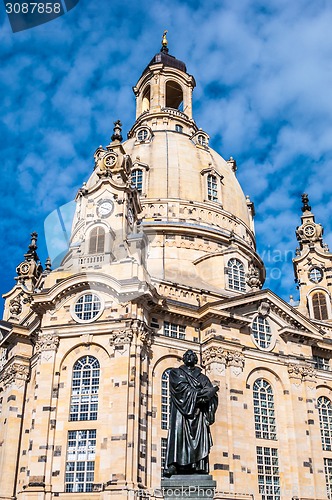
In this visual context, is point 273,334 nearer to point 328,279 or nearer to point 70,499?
point 328,279

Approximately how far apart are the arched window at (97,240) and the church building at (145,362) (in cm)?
10

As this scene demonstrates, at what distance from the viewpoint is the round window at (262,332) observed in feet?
131

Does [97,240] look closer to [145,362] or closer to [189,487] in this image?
[145,362]

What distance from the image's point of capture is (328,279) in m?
50.9

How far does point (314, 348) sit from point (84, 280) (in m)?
18.5

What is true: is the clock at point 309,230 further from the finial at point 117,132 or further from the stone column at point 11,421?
the stone column at point 11,421

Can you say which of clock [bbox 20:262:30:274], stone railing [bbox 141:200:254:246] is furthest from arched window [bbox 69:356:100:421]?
clock [bbox 20:262:30:274]

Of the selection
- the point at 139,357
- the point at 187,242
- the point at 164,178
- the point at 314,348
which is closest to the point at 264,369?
the point at 314,348

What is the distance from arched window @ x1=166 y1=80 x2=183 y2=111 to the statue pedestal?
59.6 metres

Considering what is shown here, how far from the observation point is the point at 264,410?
3816 centimetres

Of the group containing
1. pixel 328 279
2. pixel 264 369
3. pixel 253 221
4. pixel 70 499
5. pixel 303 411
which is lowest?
pixel 70 499

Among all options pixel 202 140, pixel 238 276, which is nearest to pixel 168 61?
pixel 202 140

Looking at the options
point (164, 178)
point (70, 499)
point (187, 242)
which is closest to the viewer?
point (70, 499)

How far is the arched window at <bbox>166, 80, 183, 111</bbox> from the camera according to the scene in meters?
68.9
